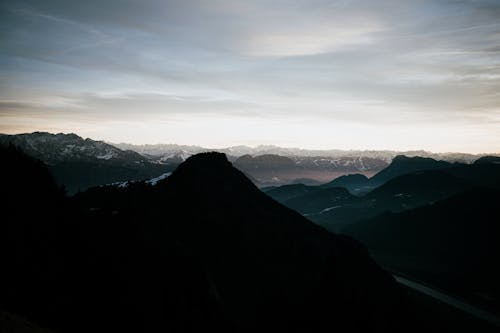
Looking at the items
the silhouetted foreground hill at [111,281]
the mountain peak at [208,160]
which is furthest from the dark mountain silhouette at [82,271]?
the mountain peak at [208,160]

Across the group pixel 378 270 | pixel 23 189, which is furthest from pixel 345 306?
pixel 378 270

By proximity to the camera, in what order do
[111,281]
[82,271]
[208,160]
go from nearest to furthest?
[82,271] → [111,281] → [208,160]

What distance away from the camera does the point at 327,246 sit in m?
159

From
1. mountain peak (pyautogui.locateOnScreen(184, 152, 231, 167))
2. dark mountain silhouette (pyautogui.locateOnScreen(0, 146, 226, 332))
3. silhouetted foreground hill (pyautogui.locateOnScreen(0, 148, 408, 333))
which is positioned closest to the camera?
dark mountain silhouette (pyautogui.locateOnScreen(0, 146, 226, 332))

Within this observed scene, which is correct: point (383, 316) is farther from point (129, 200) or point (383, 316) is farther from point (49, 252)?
point (49, 252)

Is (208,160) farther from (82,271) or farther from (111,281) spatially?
(82,271)

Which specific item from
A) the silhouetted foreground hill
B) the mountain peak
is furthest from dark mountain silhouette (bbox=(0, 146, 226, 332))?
the mountain peak

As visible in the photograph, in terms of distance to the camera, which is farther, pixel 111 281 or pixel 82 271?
pixel 111 281

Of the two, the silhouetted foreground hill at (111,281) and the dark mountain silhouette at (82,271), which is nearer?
the dark mountain silhouette at (82,271)

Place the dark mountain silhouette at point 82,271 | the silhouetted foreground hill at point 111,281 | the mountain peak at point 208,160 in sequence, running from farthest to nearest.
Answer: the mountain peak at point 208,160 < the silhouetted foreground hill at point 111,281 < the dark mountain silhouette at point 82,271

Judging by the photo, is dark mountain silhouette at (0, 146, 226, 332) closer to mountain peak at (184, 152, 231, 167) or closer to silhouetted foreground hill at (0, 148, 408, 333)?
silhouetted foreground hill at (0, 148, 408, 333)

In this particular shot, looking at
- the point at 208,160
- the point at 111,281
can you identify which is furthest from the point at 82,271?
the point at 208,160

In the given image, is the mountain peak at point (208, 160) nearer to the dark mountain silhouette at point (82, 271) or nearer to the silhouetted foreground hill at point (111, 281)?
the silhouetted foreground hill at point (111, 281)

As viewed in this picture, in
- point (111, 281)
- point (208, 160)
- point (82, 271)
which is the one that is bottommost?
point (111, 281)
